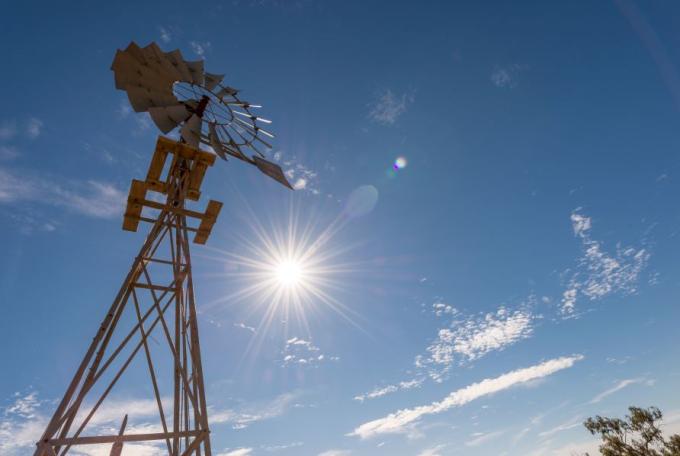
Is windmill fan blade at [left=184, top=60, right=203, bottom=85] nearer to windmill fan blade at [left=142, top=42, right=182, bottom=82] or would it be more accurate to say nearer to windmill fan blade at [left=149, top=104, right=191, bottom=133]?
windmill fan blade at [left=142, top=42, right=182, bottom=82]

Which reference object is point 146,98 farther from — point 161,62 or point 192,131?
point 192,131

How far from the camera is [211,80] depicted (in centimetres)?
1059

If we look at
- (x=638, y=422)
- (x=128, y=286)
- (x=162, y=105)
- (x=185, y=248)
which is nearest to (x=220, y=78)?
(x=162, y=105)

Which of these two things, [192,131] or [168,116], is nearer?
[192,131]

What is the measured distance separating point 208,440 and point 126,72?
846 centimetres

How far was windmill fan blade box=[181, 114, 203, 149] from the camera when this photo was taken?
8436 millimetres

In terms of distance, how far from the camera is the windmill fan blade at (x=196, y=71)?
10062 mm

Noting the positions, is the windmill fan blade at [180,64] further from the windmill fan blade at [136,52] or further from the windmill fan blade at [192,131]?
the windmill fan blade at [192,131]

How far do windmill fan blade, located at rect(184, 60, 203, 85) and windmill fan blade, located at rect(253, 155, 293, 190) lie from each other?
2.64 meters

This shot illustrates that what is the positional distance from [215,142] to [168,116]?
4.11ft

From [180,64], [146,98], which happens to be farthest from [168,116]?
[180,64]

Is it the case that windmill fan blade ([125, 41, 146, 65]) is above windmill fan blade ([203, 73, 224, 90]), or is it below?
below

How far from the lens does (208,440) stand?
22.1ft

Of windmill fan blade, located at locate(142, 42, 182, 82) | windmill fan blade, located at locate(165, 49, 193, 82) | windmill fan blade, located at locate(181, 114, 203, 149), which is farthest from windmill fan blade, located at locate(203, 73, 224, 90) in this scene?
windmill fan blade, located at locate(181, 114, 203, 149)
